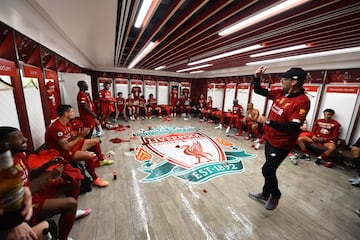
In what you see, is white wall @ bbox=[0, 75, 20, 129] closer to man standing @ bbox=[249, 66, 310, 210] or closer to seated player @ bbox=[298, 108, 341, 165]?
man standing @ bbox=[249, 66, 310, 210]

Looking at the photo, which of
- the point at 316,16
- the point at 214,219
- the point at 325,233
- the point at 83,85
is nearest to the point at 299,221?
the point at 325,233

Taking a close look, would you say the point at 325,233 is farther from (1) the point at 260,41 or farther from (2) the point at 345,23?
→ (1) the point at 260,41

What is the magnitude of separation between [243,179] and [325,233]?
1138 millimetres

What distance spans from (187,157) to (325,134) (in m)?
3.71

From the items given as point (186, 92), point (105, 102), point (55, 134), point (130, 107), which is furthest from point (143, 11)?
point (186, 92)

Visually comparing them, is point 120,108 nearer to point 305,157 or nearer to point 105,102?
point 105,102

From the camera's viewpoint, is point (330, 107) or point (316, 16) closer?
point (316, 16)

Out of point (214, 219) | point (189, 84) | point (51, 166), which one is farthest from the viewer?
point (189, 84)

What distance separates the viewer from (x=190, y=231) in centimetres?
162

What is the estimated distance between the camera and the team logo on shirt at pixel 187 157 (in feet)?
9.02

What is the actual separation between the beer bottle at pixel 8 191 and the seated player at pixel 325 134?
4.95 m

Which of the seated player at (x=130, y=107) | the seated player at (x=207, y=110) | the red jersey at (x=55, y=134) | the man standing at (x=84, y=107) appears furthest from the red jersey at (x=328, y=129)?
the seated player at (x=130, y=107)

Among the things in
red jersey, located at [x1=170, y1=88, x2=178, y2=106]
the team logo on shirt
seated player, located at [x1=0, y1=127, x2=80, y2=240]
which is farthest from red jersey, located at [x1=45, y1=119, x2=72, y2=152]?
red jersey, located at [x1=170, y1=88, x2=178, y2=106]

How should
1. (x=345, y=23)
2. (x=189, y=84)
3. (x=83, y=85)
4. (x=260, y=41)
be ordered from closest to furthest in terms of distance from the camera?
1. (x=345, y=23)
2. (x=260, y=41)
3. (x=83, y=85)
4. (x=189, y=84)
